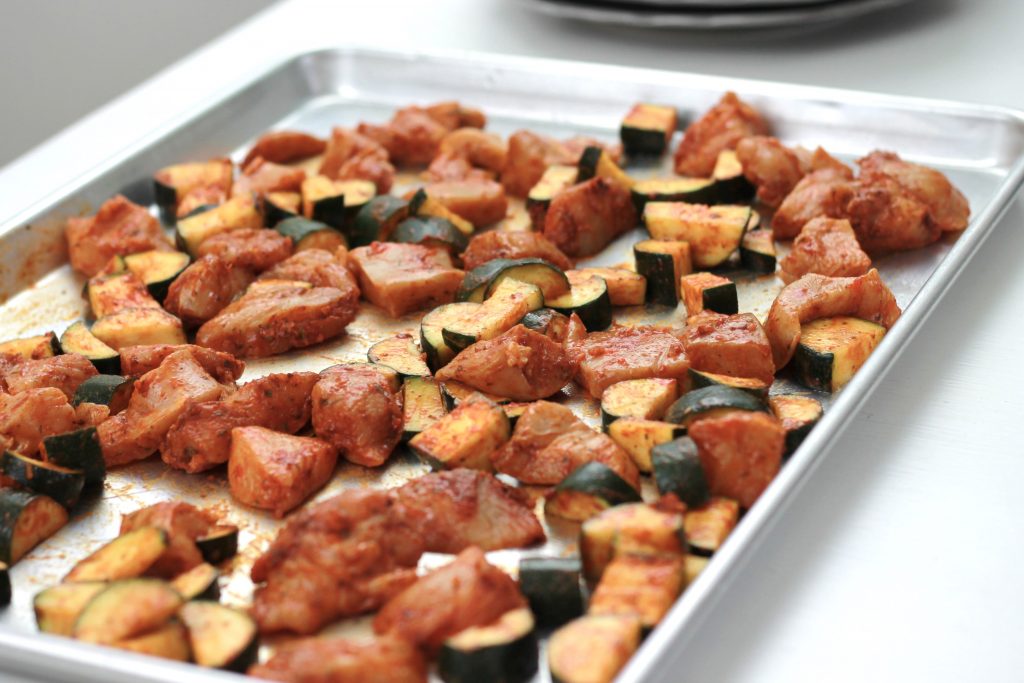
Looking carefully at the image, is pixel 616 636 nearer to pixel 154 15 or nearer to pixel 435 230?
pixel 435 230

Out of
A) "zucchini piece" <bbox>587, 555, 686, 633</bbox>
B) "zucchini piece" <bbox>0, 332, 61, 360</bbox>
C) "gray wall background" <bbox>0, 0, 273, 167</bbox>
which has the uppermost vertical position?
"zucchini piece" <bbox>0, 332, 61, 360</bbox>

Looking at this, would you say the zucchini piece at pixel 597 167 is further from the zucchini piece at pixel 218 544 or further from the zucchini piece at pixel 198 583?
the zucchini piece at pixel 198 583

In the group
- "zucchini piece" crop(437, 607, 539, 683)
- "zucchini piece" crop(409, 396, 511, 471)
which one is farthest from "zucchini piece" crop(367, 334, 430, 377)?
"zucchini piece" crop(437, 607, 539, 683)

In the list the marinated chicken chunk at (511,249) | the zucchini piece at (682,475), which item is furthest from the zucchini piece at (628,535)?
the marinated chicken chunk at (511,249)

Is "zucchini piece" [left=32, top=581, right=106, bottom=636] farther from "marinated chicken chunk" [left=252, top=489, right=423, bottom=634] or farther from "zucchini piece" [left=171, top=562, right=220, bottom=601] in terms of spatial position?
"marinated chicken chunk" [left=252, top=489, right=423, bottom=634]

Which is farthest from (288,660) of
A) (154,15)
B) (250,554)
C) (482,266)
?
(154,15)

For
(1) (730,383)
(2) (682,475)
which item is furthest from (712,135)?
(2) (682,475)

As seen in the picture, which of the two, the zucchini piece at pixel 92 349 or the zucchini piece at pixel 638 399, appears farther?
the zucchini piece at pixel 92 349
